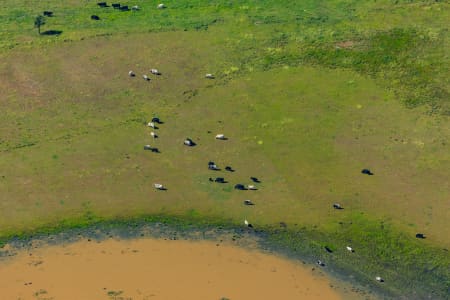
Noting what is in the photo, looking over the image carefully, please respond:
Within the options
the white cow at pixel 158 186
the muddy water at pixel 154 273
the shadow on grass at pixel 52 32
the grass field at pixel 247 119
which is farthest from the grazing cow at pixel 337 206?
the shadow on grass at pixel 52 32

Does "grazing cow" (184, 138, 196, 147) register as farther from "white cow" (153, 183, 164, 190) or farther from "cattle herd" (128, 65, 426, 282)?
"white cow" (153, 183, 164, 190)

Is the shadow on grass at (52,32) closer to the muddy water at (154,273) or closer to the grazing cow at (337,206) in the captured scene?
the muddy water at (154,273)

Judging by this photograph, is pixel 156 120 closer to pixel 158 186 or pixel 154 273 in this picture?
pixel 158 186

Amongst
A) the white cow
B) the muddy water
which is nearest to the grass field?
the white cow

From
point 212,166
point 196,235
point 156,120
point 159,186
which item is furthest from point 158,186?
point 156,120

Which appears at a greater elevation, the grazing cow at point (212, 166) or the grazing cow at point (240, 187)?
the grazing cow at point (212, 166)

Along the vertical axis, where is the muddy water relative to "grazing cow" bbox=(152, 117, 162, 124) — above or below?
below

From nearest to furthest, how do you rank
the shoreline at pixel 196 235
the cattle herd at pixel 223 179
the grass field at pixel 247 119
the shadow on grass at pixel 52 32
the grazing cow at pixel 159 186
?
the shoreline at pixel 196 235
the cattle herd at pixel 223 179
the grass field at pixel 247 119
the grazing cow at pixel 159 186
the shadow on grass at pixel 52 32

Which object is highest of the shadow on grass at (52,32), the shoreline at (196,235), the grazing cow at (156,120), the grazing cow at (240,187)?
the shadow on grass at (52,32)
